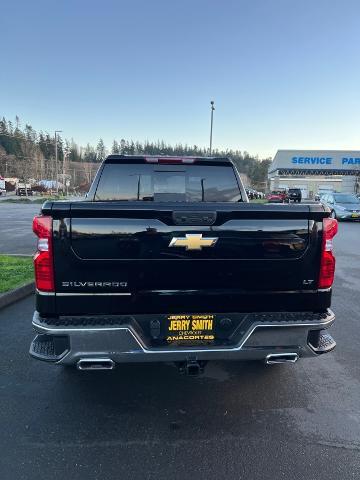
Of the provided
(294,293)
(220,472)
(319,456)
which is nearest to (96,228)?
(294,293)

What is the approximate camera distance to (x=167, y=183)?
4867 mm

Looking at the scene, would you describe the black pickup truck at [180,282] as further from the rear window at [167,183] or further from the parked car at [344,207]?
the parked car at [344,207]

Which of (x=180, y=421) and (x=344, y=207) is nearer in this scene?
(x=180, y=421)

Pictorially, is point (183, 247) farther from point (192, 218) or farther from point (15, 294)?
point (15, 294)

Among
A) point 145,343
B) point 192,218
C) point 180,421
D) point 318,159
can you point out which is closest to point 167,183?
point 192,218

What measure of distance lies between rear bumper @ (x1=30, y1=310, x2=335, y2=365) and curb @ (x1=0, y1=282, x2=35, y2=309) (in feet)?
11.1

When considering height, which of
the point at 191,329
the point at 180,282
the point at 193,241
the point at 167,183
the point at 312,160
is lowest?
the point at 191,329

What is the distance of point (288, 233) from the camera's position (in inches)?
117

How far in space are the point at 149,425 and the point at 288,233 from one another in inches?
73.9

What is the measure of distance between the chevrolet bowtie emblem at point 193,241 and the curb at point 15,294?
417 cm

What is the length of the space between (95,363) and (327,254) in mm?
1935

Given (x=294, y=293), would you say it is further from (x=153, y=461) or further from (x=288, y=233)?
(x=153, y=461)

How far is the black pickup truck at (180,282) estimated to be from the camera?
284cm

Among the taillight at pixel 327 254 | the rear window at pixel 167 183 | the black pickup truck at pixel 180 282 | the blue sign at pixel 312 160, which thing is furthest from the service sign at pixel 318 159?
the black pickup truck at pixel 180 282
